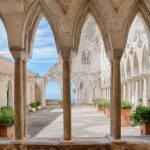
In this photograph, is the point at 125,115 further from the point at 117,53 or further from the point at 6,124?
the point at 117,53

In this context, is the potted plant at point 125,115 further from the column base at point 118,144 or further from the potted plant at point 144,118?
the column base at point 118,144

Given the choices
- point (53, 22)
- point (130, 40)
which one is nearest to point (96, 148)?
point (53, 22)

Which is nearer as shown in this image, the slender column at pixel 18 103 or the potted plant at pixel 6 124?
the slender column at pixel 18 103

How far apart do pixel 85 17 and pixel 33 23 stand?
1210 mm

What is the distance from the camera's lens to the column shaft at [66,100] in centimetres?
647

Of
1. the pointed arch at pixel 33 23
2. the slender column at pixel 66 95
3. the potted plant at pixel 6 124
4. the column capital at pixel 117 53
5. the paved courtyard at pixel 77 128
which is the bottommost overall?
the paved courtyard at pixel 77 128

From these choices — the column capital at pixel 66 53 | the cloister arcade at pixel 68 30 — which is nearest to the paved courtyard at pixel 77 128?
the cloister arcade at pixel 68 30

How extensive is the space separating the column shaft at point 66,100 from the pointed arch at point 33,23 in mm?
511

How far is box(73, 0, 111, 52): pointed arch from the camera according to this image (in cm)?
677

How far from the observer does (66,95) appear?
653 centimetres

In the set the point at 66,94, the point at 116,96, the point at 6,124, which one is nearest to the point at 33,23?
the point at 66,94

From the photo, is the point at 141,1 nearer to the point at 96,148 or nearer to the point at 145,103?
the point at 96,148

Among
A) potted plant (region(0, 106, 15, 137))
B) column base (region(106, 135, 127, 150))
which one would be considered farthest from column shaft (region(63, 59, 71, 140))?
potted plant (region(0, 106, 15, 137))

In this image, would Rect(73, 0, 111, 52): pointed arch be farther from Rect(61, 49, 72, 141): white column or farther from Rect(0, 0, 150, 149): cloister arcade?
Rect(61, 49, 72, 141): white column
